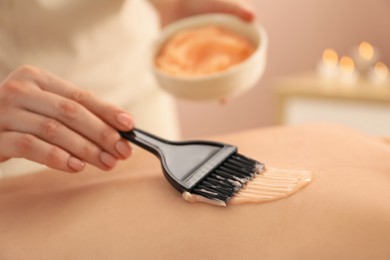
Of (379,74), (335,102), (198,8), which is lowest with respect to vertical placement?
(335,102)

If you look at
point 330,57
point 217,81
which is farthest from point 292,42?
point 217,81

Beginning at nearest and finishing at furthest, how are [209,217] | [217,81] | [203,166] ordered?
[209,217] → [203,166] → [217,81]

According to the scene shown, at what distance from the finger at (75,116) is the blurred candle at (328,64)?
2277 mm

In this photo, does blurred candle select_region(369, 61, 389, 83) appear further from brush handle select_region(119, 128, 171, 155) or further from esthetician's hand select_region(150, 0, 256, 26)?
brush handle select_region(119, 128, 171, 155)

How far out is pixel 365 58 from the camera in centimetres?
289

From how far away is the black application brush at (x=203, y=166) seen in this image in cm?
76

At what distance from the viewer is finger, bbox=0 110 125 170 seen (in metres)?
0.83

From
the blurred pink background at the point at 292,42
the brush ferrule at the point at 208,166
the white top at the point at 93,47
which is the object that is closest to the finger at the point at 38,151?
the brush ferrule at the point at 208,166

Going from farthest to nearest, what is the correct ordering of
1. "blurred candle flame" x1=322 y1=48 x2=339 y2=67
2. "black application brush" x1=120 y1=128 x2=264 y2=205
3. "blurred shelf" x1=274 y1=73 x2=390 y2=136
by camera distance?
"blurred candle flame" x1=322 y1=48 x2=339 y2=67
"blurred shelf" x1=274 y1=73 x2=390 y2=136
"black application brush" x1=120 y1=128 x2=264 y2=205

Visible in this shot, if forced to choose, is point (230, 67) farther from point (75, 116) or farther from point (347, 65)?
point (347, 65)

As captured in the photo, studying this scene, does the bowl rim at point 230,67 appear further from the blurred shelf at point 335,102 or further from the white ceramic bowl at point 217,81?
the blurred shelf at point 335,102

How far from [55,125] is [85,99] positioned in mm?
62

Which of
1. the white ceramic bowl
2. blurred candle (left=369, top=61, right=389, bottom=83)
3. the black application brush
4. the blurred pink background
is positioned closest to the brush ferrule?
the black application brush

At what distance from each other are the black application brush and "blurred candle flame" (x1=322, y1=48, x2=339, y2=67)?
2.29 metres
